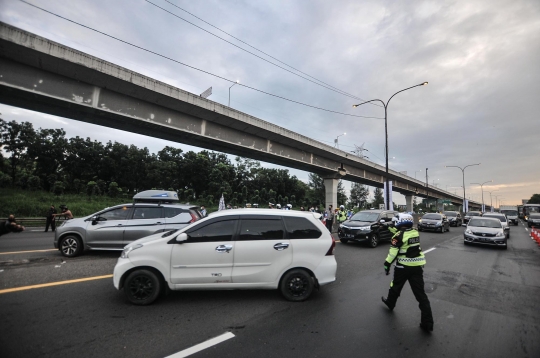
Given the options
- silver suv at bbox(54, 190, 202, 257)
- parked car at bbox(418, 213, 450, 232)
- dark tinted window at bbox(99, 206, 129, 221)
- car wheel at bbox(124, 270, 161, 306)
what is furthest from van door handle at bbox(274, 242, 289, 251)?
parked car at bbox(418, 213, 450, 232)

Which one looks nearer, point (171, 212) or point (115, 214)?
point (115, 214)

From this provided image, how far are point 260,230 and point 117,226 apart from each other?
17.8 ft

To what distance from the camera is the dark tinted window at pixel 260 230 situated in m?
4.80

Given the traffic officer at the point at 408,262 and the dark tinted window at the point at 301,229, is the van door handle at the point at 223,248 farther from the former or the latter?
the traffic officer at the point at 408,262

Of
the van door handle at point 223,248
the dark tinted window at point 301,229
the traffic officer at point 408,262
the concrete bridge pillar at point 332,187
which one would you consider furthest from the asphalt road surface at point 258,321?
the concrete bridge pillar at point 332,187

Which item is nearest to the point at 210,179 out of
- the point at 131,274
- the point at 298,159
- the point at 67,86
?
the point at 298,159

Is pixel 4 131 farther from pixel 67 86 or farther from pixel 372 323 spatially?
pixel 372 323

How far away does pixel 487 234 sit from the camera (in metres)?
12.3

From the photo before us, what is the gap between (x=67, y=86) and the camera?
12.5m

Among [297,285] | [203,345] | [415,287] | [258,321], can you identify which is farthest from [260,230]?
[415,287]

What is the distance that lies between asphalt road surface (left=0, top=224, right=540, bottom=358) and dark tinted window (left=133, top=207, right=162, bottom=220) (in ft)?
6.74

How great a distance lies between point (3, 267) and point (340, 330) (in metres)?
8.01

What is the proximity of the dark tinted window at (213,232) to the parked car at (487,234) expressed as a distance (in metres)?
A: 13.3

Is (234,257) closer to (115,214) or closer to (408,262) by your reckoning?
(408,262)
